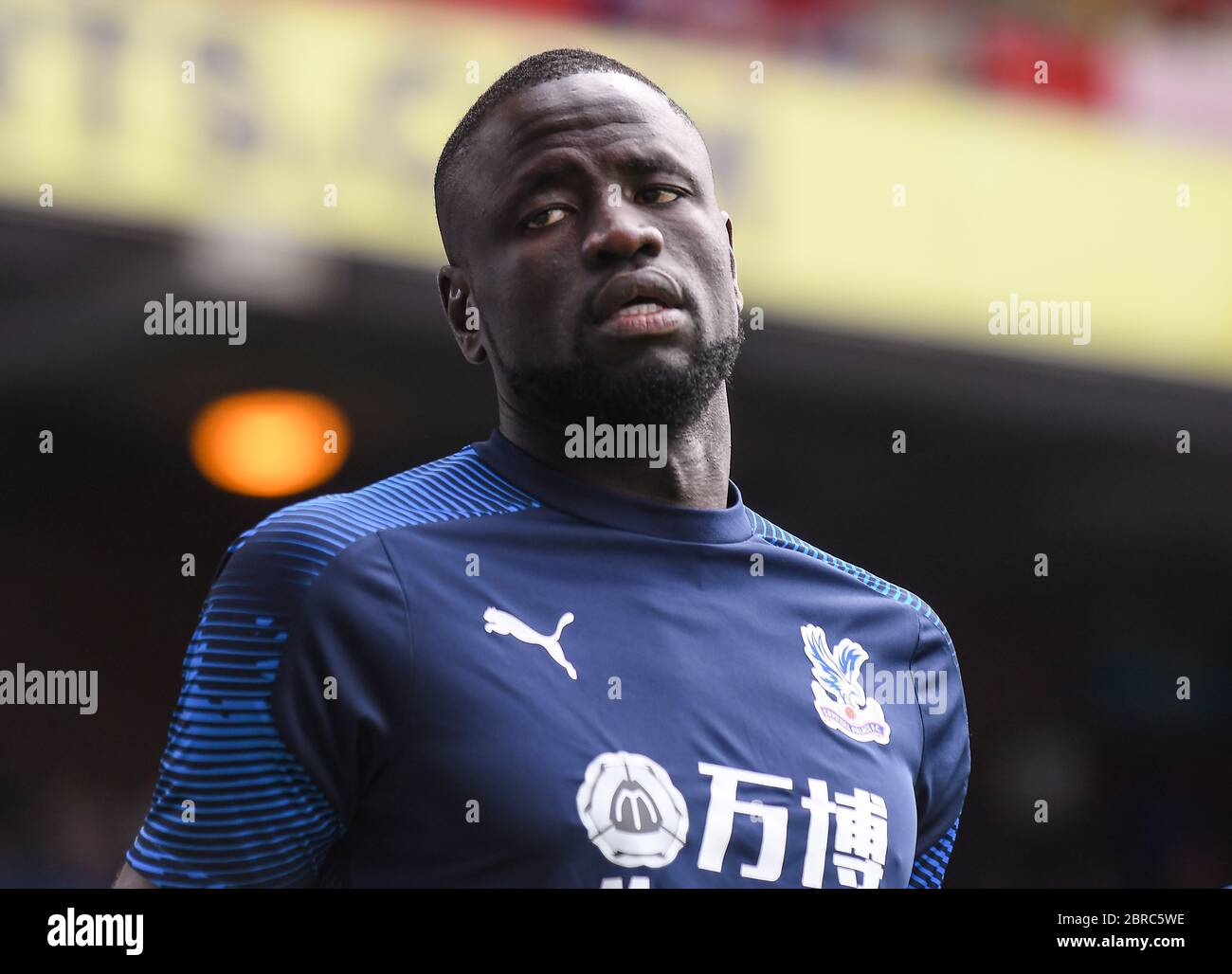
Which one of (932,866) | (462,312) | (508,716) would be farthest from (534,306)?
(932,866)

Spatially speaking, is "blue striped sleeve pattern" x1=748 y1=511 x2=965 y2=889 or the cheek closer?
the cheek

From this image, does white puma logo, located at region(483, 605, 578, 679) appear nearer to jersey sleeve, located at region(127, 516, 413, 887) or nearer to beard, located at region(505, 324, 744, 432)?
jersey sleeve, located at region(127, 516, 413, 887)

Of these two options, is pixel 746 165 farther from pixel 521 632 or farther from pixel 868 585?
pixel 521 632

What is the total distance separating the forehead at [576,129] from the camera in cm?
236

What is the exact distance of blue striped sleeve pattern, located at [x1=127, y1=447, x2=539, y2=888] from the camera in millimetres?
1955

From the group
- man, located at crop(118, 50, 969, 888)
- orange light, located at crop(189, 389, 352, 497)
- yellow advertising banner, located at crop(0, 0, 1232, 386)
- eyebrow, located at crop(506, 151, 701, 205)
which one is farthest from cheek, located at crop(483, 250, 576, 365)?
orange light, located at crop(189, 389, 352, 497)

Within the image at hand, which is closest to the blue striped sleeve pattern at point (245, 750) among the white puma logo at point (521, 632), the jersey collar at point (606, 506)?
the white puma logo at point (521, 632)

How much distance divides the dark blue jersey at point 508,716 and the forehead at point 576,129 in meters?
0.51

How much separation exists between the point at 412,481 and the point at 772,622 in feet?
2.03

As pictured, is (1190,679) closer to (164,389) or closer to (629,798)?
(164,389)

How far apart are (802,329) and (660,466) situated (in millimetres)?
4078

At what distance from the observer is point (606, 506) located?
90.9 inches

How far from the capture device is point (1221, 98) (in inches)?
276
